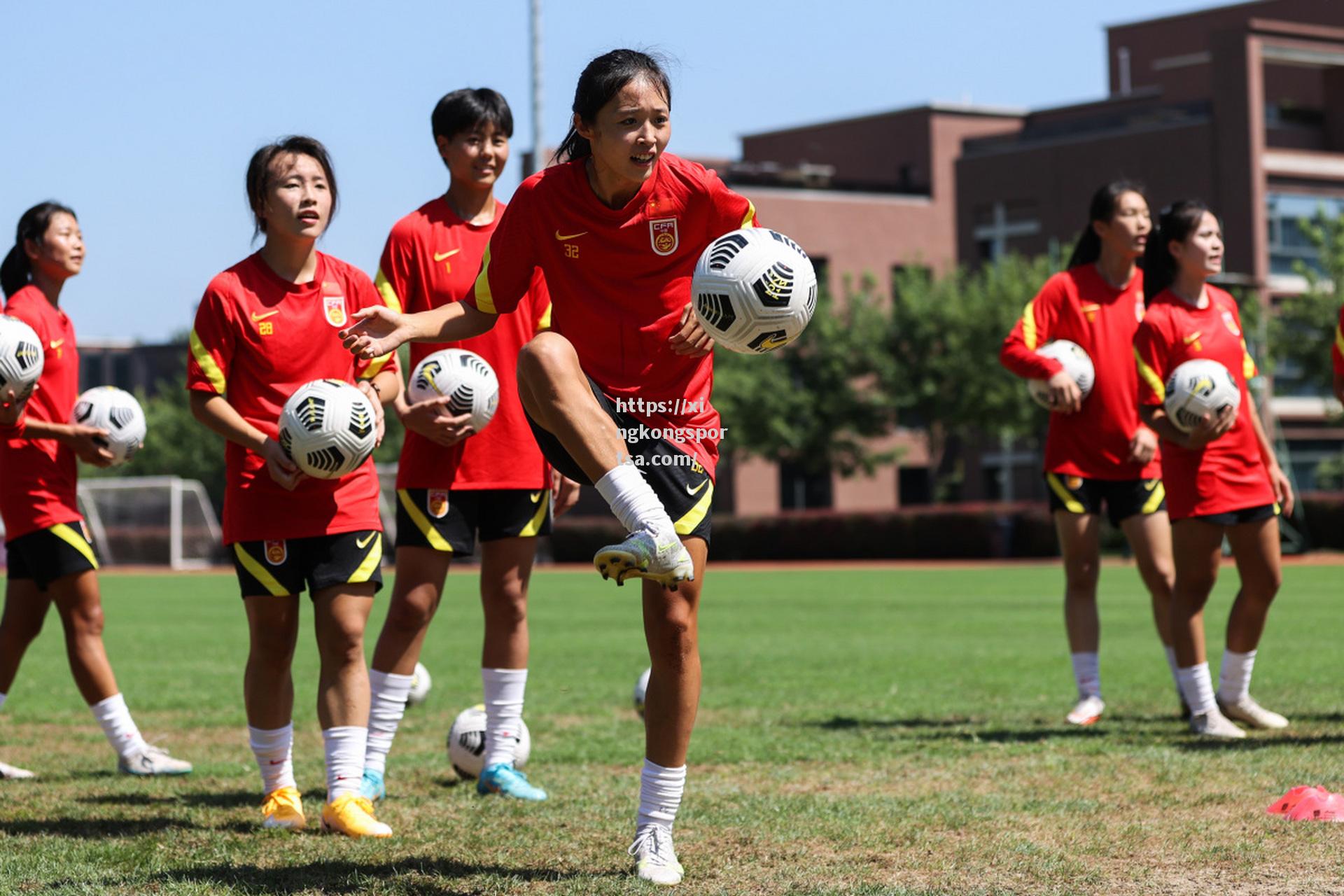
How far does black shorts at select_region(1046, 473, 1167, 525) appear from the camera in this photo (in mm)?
8688

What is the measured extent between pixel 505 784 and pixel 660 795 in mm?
1817

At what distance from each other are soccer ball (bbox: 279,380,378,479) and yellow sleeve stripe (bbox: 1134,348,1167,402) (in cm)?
406

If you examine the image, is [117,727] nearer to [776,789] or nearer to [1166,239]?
[776,789]

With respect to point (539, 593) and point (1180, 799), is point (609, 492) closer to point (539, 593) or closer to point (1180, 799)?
point (1180, 799)

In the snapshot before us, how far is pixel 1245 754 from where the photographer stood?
7.27 m

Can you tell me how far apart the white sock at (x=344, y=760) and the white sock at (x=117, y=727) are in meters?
2.17

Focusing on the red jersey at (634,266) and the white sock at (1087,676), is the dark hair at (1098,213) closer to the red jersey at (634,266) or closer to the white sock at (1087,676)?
the white sock at (1087,676)

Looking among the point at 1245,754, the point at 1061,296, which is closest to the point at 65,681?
the point at 1061,296

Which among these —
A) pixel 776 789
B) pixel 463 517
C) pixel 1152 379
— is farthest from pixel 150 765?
pixel 1152 379

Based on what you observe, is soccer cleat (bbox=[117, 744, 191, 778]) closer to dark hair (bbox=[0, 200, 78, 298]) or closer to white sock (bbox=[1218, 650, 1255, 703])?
dark hair (bbox=[0, 200, 78, 298])

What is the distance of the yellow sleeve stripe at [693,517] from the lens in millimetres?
5062

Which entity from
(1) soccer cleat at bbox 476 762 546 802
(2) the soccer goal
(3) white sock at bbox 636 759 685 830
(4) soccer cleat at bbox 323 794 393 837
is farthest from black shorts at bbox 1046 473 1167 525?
(2) the soccer goal

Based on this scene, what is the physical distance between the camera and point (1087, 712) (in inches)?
348

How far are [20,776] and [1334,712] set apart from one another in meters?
6.74
